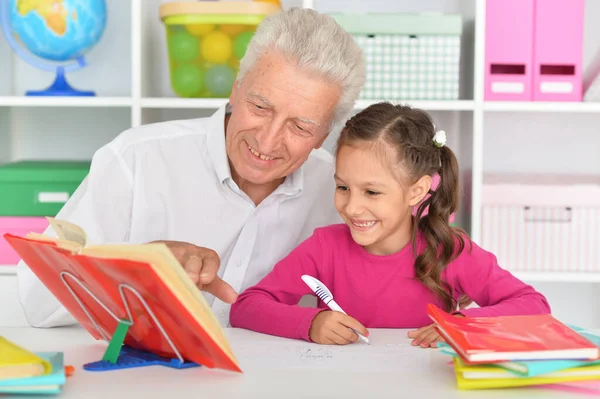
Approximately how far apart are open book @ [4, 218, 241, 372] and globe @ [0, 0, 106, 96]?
1.38 metres

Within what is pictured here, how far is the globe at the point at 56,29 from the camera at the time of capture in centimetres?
226

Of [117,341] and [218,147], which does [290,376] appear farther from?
[218,147]

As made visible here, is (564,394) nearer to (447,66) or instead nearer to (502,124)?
(447,66)

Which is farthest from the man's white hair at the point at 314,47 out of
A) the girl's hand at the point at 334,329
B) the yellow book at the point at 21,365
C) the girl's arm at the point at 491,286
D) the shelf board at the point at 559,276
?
the shelf board at the point at 559,276

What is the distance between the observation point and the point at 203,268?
44.3 inches

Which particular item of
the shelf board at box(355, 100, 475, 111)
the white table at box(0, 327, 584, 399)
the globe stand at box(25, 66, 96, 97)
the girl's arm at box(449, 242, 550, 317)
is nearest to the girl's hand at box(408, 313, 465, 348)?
the white table at box(0, 327, 584, 399)

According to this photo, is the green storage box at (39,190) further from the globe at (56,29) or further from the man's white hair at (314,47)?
the man's white hair at (314,47)

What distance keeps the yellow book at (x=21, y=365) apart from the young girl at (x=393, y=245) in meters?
0.56

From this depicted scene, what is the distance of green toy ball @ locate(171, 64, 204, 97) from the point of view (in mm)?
2307

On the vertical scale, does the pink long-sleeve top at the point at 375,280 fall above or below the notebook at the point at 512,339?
below

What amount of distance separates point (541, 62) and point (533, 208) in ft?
1.39

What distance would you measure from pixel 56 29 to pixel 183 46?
0.37 meters

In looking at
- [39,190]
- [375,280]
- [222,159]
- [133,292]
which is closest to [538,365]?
[133,292]

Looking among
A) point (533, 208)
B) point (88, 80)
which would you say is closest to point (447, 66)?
point (533, 208)
